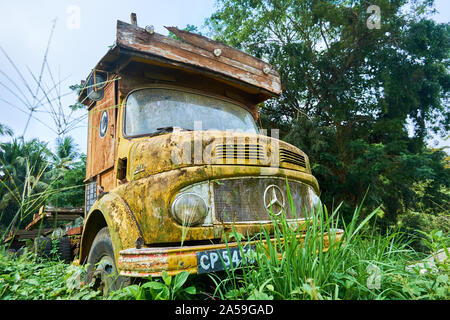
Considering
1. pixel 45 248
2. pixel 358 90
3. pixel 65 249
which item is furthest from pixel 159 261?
pixel 358 90

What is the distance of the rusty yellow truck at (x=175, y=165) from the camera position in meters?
2.31

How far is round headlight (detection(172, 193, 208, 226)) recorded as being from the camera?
2.31 m

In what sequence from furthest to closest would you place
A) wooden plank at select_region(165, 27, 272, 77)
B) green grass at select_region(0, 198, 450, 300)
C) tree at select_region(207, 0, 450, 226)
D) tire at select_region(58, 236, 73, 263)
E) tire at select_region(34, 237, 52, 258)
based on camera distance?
→ tree at select_region(207, 0, 450, 226) < tire at select_region(58, 236, 73, 263) < tire at select_region(34, 237, 52, 258) < wooden plank at select_region(165, 27, 272, 77) < green grass at select_region(0, 198, 450, 300)

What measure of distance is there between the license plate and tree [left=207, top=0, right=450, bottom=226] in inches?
309

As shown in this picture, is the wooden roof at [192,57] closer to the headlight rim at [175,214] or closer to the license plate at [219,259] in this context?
the headlight rim at [175,214]

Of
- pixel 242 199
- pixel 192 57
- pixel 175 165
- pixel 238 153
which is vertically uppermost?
pixel 192 57

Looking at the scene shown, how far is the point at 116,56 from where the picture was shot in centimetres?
338

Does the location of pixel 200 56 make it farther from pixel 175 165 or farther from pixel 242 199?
pixel 242 199

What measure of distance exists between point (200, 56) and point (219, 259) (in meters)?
2.43

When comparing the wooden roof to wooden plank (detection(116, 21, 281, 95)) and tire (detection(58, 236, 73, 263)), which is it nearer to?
wooden plank (detection(116, 21, 281, 95))

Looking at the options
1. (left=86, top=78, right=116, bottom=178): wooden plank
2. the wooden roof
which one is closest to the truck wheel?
(left=86, top=78, right=116, bottom=178): wooden plank

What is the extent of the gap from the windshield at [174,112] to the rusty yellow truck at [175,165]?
0.01 m

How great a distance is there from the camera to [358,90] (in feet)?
38.1
